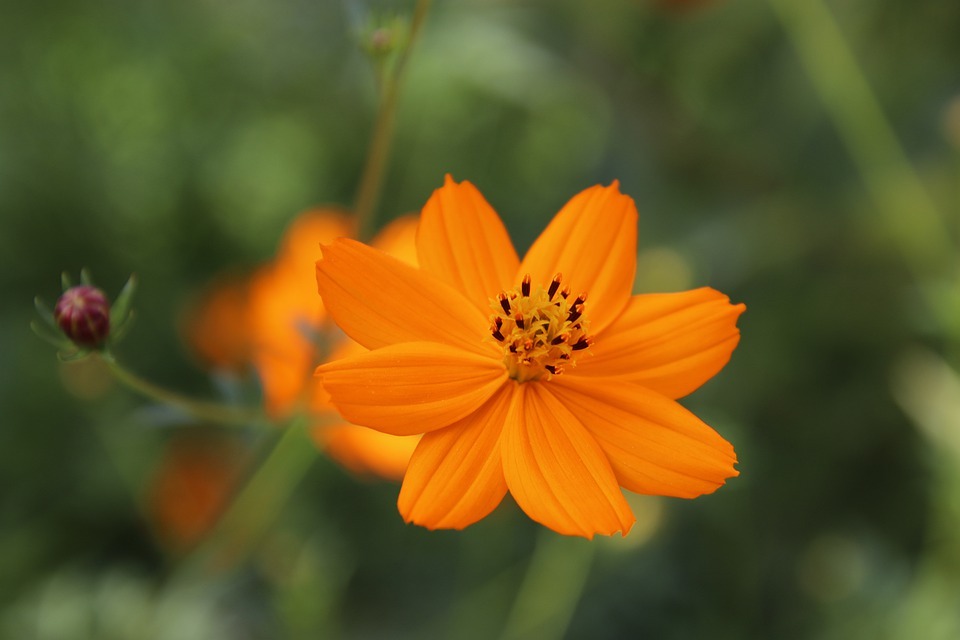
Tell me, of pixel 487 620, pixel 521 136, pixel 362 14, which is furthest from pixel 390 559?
pixel 362 14

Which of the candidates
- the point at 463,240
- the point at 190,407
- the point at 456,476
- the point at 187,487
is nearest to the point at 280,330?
the point at 187,487

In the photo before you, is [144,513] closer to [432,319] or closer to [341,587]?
[341,587]

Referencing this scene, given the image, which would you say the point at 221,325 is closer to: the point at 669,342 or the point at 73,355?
the point at 73,355

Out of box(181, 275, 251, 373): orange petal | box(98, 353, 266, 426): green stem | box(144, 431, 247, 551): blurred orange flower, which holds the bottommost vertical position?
box(144, 431, 247, 551): blurred orange flower

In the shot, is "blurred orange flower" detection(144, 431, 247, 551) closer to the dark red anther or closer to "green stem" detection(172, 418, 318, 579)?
"green stem" detection(172, 418, 318, 579)

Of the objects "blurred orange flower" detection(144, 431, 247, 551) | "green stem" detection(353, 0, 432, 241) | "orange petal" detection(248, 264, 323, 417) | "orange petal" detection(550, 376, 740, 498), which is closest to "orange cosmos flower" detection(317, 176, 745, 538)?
"orange petal" detection(550, 376, 740, 498)
